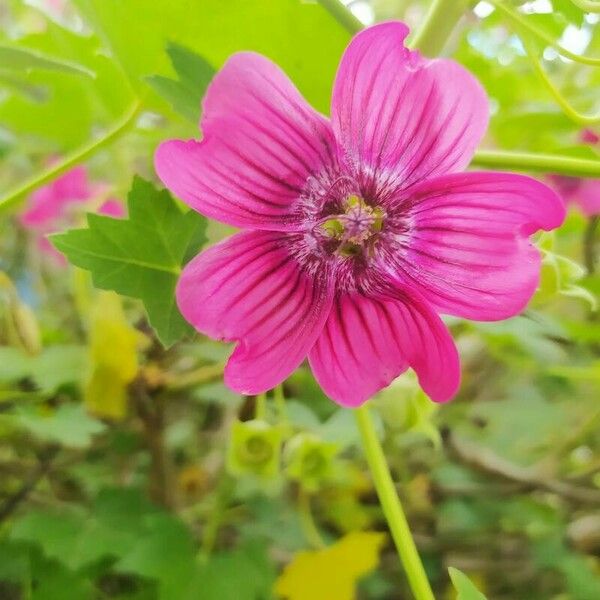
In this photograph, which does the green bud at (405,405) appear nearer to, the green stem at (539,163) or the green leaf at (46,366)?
the green stem at (539,163)

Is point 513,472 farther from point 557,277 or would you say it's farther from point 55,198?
point 55,198

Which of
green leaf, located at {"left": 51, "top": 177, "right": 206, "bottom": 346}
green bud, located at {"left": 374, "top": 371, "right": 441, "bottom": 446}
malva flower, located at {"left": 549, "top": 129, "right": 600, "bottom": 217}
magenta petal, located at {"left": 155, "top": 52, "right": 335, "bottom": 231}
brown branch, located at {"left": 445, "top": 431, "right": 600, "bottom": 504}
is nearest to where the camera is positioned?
magenta petal, located at {"left": 155, "top": 52, "right": 335, "bottom": 231}

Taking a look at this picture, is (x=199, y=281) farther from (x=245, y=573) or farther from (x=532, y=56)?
(x=245, y=573)

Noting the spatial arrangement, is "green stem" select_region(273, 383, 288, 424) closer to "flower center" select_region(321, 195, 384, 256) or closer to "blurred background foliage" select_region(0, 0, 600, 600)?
"blurred background foliage" select_region(0, 0, 600, 600)

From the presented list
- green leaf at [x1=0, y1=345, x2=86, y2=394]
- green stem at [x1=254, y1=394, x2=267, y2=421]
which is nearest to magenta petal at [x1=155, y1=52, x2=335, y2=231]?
green stem at [x1=254, y1=394, x2=267, y2=421]

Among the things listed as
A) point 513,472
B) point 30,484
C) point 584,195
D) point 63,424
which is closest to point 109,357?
point 63,424
